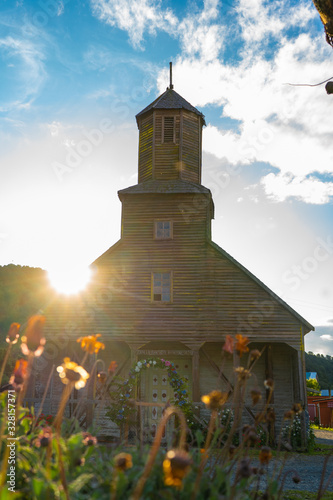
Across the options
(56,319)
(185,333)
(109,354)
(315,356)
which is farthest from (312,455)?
(315,356)

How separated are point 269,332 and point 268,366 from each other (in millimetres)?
1561

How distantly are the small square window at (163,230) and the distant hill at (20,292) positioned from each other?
35.8ft

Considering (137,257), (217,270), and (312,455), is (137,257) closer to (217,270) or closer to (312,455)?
(217,270)

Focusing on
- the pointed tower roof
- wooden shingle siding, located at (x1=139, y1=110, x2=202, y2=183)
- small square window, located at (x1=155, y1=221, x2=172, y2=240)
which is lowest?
small square window, located at (x1=155, y1=221, x2=172, y2=240)

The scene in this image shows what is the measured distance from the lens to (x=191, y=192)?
57.4 ft

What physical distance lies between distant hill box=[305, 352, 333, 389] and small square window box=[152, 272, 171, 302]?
2498 inches

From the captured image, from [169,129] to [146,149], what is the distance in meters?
1.34

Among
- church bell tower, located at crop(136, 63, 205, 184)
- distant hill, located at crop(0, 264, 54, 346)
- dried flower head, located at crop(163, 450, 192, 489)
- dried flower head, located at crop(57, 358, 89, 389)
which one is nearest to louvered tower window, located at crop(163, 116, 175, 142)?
church bell tower, located at crop(136, 63, 205, 184)

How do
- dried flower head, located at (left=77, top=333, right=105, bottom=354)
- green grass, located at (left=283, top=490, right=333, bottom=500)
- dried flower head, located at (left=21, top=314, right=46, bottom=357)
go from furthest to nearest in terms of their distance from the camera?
green grass, located at (left=283, top=490, right=333, bottom=500) < dried flower head, located at (left=77, top=333, right=105, bottom=354) < dried flower head, located at (left=21, top=314, right=46, bottom=357)

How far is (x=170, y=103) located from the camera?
65.3 ft

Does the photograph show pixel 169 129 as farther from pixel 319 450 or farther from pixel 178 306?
pixel 319 450

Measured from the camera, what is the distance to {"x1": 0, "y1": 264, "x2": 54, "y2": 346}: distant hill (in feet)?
85.3

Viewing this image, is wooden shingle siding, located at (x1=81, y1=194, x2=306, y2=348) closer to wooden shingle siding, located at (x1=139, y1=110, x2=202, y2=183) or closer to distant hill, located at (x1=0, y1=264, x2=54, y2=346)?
wooden shingle siding, located at (x1=139, y1=110, x2=202, y2=183)

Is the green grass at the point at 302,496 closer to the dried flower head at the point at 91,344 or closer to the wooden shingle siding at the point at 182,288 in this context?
the dried flower head at the point at 91,344
